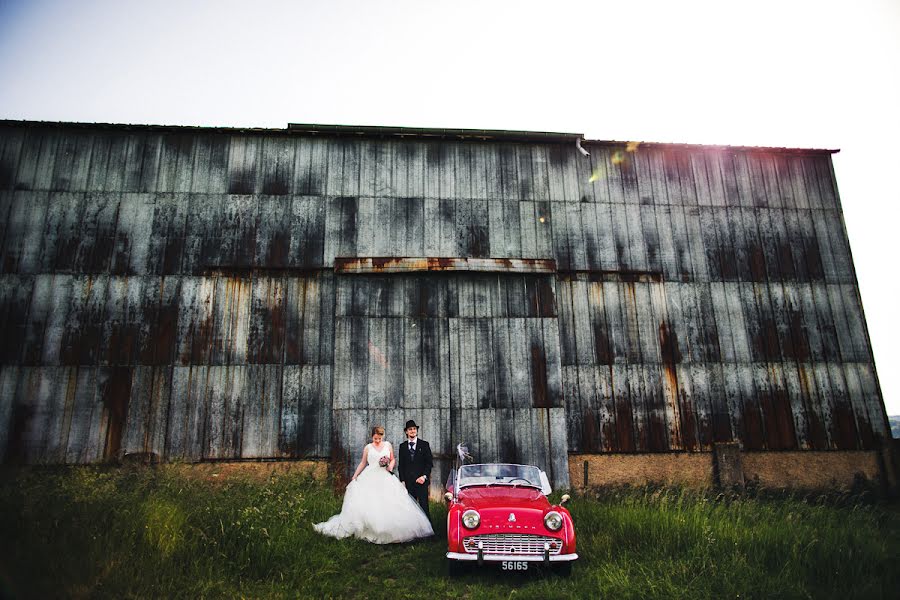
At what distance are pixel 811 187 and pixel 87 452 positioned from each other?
17562mm

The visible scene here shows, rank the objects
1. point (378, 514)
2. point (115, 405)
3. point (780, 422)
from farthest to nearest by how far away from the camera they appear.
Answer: point (780, 422) → point (115, 405) → point (378, 514)

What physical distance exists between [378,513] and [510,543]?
2.23 meters

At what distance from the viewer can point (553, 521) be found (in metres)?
5.86

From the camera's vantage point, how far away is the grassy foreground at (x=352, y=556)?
208 inches

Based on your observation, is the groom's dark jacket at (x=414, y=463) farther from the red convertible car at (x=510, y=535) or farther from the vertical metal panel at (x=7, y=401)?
the vertical metal panel at (x=7, y=401)

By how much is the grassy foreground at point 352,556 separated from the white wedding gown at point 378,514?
19 centimetres

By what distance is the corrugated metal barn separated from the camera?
34.1 feet

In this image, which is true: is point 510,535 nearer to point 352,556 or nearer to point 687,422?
point 352,556

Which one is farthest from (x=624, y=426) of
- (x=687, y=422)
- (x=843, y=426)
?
(x=843, y=426)

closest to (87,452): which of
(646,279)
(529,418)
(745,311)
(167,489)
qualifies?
(167,489)

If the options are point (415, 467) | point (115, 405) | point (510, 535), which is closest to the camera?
point (510, 535)

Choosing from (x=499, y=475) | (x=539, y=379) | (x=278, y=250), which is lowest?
(x=499, y=475)

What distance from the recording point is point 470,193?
39.1ft

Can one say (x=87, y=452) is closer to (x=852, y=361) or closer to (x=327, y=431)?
(x=327, y=431)
